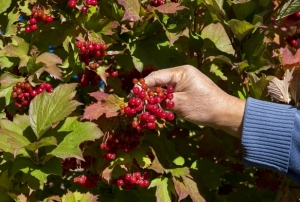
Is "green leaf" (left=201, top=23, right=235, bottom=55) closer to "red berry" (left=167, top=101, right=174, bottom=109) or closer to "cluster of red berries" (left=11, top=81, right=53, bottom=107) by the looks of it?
"red berry" (left=167, top=101, right=174, bottom=109)

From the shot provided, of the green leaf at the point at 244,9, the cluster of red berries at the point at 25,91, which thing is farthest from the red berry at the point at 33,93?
the green leaf at the point at 244,9

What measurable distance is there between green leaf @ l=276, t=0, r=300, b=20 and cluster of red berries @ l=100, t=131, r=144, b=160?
2.17 ft

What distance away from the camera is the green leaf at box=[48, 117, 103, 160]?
1691 millimetres

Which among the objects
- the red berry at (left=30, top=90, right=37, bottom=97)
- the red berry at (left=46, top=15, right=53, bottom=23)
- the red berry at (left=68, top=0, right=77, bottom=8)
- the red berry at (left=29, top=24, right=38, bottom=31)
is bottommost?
the red berry at (left=30, top=90, right=37, bottom=97)

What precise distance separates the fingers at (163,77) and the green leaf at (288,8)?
1.47 ft

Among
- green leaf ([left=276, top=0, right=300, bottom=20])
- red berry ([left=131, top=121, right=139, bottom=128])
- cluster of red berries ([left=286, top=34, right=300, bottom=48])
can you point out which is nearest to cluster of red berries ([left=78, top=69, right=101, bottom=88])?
red berry ([left=131, top=121, right=139, bottom=128])

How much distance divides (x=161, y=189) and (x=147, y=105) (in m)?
0.36

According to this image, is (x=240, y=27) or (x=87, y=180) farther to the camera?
(x=87, y=180)

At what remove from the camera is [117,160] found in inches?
71.4

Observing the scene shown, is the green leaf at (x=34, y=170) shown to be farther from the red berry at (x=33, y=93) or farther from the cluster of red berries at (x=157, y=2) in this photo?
the cluster of red berries at (x=157, y=2)

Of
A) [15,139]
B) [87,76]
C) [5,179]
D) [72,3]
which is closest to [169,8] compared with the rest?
[72,3]

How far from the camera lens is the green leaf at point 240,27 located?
176 cm

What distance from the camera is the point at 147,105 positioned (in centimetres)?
165

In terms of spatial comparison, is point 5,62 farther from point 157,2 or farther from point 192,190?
point 192,190
